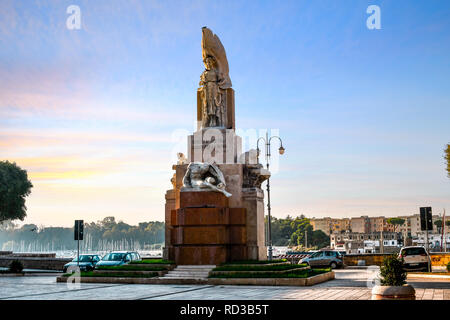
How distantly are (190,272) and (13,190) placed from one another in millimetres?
40211

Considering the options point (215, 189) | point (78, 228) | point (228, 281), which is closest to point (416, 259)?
point (215, 189)

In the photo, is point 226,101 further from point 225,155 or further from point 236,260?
point 236,260

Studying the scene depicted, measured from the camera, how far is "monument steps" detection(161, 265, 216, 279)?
2041cm

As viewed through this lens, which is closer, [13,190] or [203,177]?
[203,177]

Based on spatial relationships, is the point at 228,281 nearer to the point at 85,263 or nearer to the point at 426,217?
the point at 426,217

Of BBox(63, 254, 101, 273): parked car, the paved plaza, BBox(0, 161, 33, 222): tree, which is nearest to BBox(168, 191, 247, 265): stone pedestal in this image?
the paved plaza

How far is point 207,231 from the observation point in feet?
71.3

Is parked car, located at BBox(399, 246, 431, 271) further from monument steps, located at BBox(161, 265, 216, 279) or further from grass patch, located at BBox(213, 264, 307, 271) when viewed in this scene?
monument steps, located at BBox(161, 265, 216, 279)

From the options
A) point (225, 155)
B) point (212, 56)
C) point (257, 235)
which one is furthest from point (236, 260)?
point (212, 56)

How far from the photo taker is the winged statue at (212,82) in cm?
2520

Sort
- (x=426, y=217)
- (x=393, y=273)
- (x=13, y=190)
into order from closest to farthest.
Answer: (x=393, y=273) < (x=426, y=217) < (x=13, y=190)

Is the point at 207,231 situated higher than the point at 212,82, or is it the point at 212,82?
the point at 212,82

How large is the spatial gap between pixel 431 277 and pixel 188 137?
1225 centimetres
